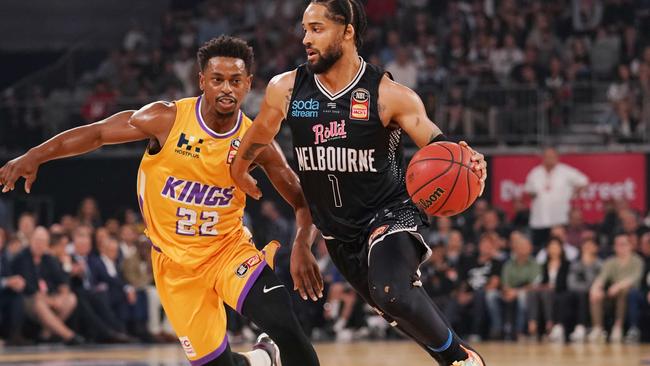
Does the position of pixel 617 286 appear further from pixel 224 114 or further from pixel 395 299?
pixel 395 299

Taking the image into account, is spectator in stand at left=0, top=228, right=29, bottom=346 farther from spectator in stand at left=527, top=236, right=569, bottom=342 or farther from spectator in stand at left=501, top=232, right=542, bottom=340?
spectator in stand at left=527, top=236, right=569, bottom=342

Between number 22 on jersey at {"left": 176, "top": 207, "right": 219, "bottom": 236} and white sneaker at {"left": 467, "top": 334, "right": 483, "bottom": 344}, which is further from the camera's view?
white sneaker at {"left": 467, "top": 334, "right": 483, "bottom": 344}

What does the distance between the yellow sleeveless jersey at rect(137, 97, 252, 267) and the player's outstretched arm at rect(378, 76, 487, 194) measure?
3.79 feet

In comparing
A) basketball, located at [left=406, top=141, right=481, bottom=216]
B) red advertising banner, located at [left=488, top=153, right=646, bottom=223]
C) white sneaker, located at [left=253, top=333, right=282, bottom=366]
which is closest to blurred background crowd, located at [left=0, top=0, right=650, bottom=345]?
red advertising banner, located at [left=488, top=153, right=646, bottom=223]

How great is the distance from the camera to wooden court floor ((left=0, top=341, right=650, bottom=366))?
11.3 m

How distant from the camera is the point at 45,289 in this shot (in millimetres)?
14109

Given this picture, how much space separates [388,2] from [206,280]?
15071 millimetres

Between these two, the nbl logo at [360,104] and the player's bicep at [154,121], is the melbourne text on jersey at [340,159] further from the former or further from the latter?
the player's bicep at [154,121]

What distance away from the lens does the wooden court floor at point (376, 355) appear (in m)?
11.3

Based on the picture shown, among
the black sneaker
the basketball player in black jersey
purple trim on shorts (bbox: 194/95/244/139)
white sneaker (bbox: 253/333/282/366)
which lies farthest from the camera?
the black sneaker

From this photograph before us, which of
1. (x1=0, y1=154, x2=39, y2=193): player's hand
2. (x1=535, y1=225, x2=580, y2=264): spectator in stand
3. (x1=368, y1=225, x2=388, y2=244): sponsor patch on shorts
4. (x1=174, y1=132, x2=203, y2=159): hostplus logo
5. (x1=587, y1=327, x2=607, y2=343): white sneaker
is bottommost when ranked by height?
(x1=587, y1=327, x2=607, y2=343): white sneaker

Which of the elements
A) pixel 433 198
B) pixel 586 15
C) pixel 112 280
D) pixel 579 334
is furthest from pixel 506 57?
pixel 433 198

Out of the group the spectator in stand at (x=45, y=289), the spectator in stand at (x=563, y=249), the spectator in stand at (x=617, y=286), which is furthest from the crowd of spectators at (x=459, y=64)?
the spectator in stand at (x=45, y=289)

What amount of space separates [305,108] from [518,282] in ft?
28.8
